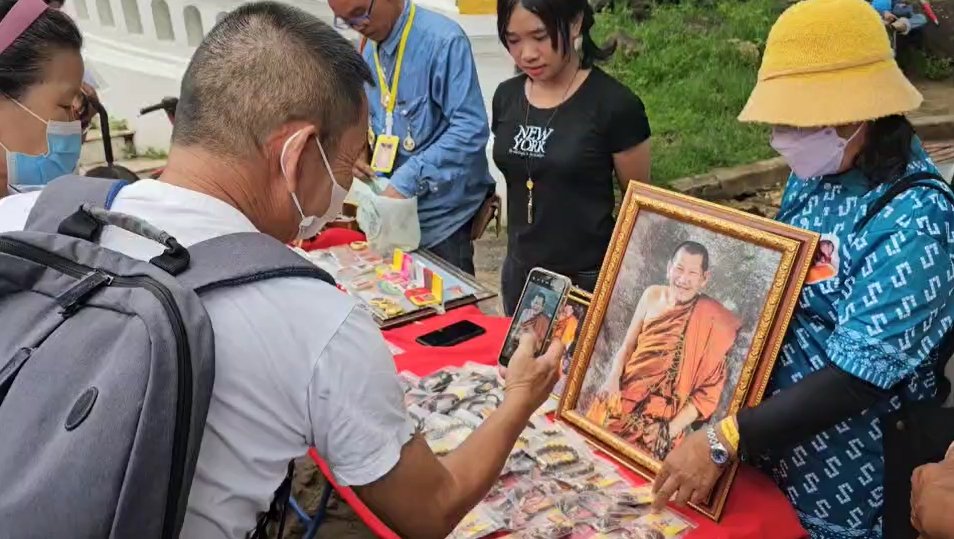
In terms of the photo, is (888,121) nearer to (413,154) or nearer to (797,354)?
(797,354)

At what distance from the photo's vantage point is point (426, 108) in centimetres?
301

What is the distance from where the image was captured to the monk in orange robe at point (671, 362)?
171 cm

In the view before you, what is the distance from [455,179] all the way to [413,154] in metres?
→ 0.20

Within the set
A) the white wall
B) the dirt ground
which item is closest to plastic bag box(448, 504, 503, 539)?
the dirt ground

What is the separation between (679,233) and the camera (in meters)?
1.80

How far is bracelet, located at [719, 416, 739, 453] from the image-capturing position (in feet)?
5.25

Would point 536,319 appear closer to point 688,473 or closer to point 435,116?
point 688,473

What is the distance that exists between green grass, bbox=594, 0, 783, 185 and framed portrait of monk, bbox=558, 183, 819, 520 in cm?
458

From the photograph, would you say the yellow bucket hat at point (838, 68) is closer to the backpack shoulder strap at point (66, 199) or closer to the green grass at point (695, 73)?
the backpack shoulder strap at point (66, 199)

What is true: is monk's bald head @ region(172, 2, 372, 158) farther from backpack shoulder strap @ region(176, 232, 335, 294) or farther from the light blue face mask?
the light blue face mask

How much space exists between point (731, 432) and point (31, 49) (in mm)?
1845

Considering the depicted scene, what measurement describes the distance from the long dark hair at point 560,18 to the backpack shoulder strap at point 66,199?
1635mm

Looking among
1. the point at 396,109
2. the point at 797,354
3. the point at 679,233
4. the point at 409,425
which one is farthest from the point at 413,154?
the point at 409,425

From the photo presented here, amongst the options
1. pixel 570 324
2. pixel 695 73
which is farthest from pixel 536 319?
pixel 695 73
